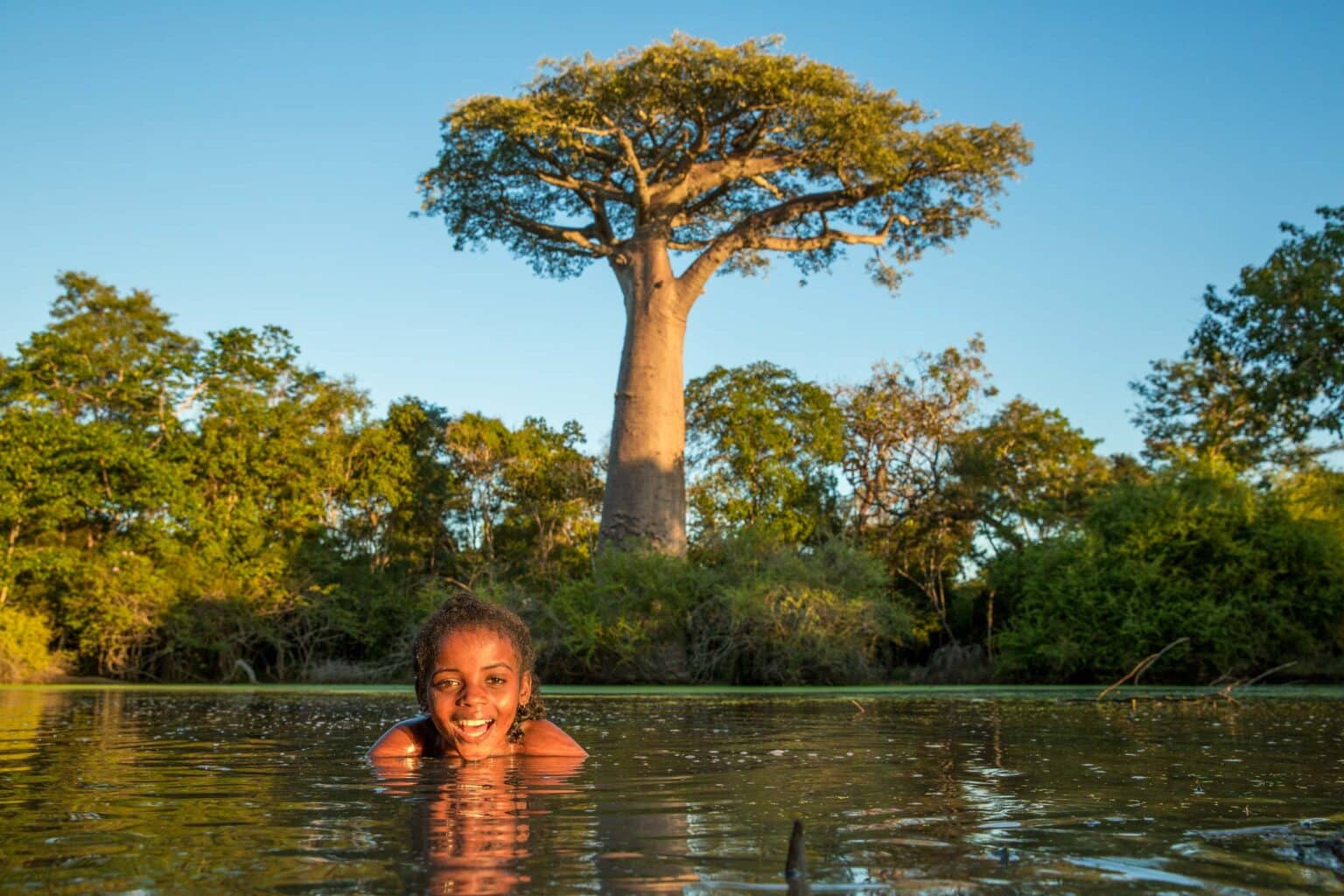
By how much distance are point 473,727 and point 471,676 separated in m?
0.23

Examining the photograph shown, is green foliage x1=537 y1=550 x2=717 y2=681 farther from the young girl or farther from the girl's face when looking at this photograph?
the girl's face

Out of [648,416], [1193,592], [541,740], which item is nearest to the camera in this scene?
[541,740]

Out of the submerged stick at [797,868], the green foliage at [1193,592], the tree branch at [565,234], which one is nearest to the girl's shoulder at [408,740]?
the submerged stick at [797,868]

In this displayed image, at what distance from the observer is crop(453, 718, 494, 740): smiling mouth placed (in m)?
4.76

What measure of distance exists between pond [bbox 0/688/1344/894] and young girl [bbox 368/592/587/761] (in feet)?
0.53

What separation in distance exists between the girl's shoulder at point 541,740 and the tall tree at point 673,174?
15.5 m

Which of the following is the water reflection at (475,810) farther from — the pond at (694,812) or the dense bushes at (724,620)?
the dense bushes at (724,620)

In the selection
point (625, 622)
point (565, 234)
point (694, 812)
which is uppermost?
point (565, 234)

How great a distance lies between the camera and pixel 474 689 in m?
4.72

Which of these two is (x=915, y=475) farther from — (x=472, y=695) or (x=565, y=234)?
(x=472, y=695)

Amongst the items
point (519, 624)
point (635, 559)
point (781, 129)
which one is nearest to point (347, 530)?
point (635, 559)

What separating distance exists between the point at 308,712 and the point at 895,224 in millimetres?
17844

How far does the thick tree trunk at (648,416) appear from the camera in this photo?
850 inches

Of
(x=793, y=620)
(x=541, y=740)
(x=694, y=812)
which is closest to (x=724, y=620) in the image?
(x=793, y=620)
